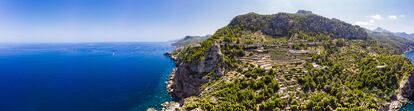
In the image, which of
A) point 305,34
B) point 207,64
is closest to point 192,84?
point 207,64

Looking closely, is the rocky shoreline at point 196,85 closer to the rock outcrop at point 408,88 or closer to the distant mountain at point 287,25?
the rock outcrop at point 408,88

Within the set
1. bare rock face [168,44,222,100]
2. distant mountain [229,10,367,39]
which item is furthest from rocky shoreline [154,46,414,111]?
distant mountain [229,10,367,39]

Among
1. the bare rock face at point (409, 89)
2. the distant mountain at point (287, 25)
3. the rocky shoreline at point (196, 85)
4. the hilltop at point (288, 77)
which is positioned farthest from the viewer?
the distant mountain at point (287, 25)

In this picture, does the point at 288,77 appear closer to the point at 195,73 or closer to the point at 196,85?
the point at 196,85

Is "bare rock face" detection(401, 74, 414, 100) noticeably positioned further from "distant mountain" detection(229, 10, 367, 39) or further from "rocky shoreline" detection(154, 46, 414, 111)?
"distant mountain" detection(229, 10, 367, 39)

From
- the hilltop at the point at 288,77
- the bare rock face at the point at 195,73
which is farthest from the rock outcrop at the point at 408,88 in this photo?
the bare rock face at the point at 195,73

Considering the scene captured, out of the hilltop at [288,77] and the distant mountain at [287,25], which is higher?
the distant mountain at [287,25]

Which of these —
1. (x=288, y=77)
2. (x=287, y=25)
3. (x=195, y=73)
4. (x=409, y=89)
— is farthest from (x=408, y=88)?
(x=287, y=25)
